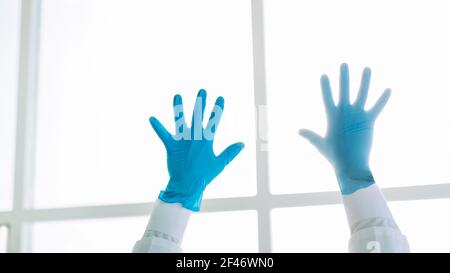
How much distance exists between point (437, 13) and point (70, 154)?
1213 millimetres

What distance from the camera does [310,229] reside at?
1531 mm

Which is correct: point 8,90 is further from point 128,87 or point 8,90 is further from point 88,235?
point 88,235

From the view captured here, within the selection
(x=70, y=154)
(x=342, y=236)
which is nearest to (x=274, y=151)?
(x=342, y=236)

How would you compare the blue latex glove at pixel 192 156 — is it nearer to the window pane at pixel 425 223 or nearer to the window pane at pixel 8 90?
the window pane at pixel 425 223

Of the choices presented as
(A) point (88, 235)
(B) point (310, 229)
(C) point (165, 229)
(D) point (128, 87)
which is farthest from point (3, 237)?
(B) point (310, 229)

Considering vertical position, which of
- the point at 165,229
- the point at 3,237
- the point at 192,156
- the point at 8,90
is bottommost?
the point at 3,237

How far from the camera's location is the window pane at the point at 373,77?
150 cm

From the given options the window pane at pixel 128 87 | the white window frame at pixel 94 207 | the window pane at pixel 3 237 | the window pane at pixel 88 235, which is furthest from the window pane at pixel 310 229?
the window pane at pixel 3 237

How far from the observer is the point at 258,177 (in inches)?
59.2

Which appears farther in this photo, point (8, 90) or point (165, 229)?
point (8, 90)

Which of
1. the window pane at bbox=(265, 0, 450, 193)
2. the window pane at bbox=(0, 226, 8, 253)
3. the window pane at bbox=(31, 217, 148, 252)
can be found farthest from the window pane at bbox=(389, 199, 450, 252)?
the window pane at bbox=(0, 226, 8, 253)

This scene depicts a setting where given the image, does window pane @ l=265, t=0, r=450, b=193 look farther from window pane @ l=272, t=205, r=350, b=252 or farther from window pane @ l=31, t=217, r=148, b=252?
window pane @ l=31, t=217, r=148, b=252

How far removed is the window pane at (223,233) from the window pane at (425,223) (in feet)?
1.35

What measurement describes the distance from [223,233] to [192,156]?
37 cm
